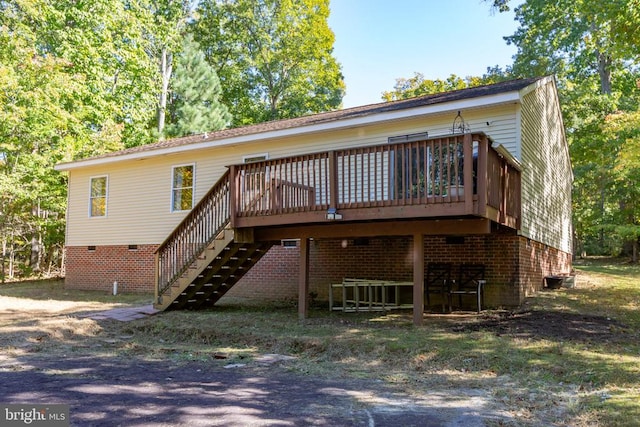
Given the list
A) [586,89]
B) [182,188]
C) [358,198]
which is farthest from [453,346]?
[586,89]

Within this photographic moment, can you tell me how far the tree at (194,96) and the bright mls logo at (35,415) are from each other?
80.4 feet

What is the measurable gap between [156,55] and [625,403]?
3016 centimetres

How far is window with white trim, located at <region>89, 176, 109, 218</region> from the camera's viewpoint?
657 inches

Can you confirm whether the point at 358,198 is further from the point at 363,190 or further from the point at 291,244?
the point at 291,244

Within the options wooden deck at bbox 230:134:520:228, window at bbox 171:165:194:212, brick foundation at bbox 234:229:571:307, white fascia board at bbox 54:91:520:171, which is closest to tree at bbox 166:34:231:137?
white fascia board at bbox 54:91:520:171

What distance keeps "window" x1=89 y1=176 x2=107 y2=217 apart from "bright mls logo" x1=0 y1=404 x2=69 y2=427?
511 inches

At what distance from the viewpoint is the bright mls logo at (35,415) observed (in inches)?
164

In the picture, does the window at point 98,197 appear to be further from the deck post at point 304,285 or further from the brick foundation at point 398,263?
the deck post at point 304,285

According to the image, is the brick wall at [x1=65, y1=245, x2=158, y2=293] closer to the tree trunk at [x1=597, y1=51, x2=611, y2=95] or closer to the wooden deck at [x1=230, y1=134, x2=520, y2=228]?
the wooden deck at [x1=230, y1=134, x2=520, y2=228]

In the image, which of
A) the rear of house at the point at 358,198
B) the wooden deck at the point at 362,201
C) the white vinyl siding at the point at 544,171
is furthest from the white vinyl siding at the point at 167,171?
the wooden deck at the point at 362,201

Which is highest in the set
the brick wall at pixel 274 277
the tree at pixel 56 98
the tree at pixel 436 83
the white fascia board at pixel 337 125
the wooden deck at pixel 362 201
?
the tree at pixel 436 83

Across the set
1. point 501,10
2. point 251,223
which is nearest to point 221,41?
point 501,10

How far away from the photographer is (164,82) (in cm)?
2884

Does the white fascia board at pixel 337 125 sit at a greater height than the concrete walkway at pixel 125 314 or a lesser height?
greater
